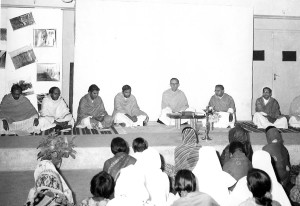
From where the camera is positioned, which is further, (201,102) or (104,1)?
(201,102)

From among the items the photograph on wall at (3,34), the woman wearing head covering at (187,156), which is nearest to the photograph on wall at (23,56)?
the photograph on wall at (3,34)

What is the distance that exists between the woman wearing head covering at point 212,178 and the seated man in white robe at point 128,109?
478 cm

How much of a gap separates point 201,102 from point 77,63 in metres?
3.72

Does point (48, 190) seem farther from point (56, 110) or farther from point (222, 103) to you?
point (222, 103)

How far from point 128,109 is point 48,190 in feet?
19.4

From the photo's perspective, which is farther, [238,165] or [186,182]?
[238,165]

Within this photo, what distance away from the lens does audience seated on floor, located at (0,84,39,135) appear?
309 inches

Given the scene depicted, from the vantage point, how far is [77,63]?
9.53 meters

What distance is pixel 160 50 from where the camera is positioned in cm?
1000

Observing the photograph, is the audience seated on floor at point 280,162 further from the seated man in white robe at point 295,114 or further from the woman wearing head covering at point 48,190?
the seated man in white robe at point 295,114

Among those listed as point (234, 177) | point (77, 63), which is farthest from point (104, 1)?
point (234, 177)

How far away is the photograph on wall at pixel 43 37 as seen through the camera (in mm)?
9513

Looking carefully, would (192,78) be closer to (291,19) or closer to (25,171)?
(291,19)

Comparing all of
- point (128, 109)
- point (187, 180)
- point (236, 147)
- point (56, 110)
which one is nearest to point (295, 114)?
point (128, 109)
